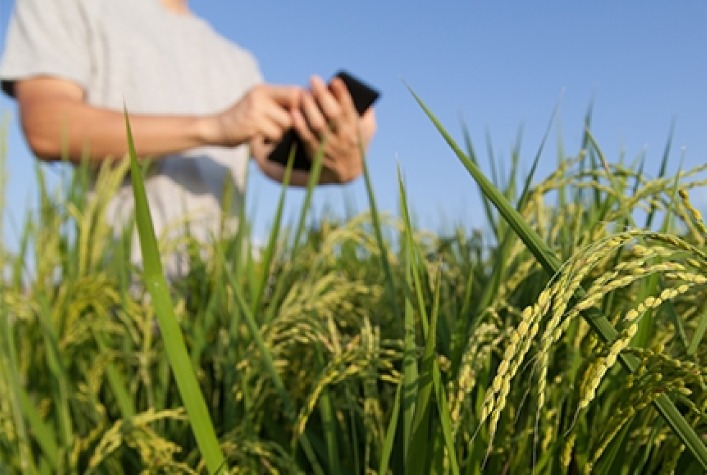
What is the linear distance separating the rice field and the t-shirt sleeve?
0.78 meters

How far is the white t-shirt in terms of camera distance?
2.01 meters

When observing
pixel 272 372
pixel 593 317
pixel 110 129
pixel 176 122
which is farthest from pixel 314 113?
pixel 593 317

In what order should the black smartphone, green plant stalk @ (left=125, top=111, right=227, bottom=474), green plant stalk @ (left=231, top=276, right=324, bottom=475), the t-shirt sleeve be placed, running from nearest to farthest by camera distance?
green plant stalk @ (left=125, top=111, right=227, bottom=474), green plant stalk @ (left=231, top=276, right=324, bottom=475), the black smartphone, the t-shirt sleeve

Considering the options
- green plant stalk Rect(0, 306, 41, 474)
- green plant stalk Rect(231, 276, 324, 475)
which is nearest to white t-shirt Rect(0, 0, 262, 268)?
green plant stalk Rect(0, 306, 41, 474)

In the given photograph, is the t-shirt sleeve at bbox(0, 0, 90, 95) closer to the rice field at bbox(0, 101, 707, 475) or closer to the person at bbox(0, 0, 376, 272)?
the person at bbox(0, 0, 376, 272)

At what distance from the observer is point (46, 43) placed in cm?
199

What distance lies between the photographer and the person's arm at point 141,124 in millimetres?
1782

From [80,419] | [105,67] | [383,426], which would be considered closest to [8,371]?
[80,419]

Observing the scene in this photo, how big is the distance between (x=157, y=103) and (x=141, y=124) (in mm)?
398

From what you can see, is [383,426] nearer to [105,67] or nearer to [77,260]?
[77,260]

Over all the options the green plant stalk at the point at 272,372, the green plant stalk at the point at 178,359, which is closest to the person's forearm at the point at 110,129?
the green plant stalk at the point at 272,372

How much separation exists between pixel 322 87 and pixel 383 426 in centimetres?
116

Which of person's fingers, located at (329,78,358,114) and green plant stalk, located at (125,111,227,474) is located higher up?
person's fingers, located at (329,78,358,114)

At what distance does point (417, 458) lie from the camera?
49 cm
